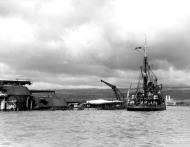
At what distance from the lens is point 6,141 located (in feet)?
181

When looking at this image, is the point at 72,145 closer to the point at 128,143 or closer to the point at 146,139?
the point at 128,143

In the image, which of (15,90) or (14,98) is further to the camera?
(15,90)

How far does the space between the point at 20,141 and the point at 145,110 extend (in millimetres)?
137183

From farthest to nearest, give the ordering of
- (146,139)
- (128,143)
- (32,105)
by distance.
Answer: (32,105) < (146,139) < (128,143)

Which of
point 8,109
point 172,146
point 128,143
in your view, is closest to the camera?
point 172,146

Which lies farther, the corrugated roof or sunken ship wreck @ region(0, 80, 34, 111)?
the corrugated roof

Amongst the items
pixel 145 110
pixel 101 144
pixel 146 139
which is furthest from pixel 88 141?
pixel 145 110

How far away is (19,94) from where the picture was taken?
19288cm

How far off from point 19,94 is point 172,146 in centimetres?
14884

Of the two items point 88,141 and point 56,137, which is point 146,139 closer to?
point 88,141

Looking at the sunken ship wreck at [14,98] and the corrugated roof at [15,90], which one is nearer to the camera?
the sunken ship wreck at [14,98]

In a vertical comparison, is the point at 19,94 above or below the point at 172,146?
above

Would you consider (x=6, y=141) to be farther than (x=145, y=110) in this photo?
No

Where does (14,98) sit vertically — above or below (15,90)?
below
